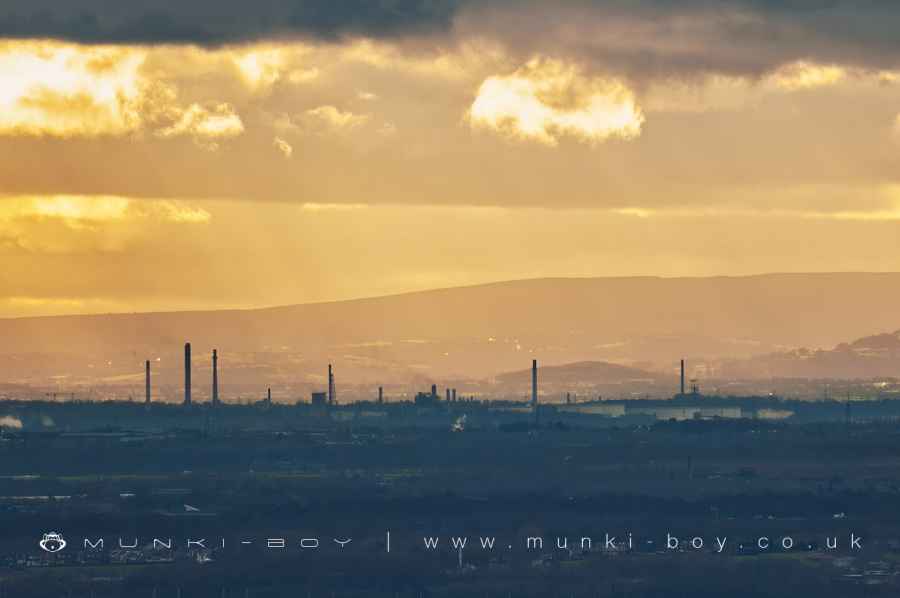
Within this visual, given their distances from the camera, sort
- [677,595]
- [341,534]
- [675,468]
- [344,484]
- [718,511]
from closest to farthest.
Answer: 1. [677,595]
2. [341,534]
3. [718,511]
4. [344,484]
5. [675,468]

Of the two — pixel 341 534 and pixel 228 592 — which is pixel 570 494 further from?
pixel 228 592

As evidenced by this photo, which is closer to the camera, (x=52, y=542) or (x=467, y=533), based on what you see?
(x=52, y=542)

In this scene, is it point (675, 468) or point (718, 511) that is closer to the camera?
point (718, 511)

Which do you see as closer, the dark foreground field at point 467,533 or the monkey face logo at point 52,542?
the dark foreground field at point 467,533

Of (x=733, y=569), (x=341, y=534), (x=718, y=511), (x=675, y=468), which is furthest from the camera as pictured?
(x=675, y=468)

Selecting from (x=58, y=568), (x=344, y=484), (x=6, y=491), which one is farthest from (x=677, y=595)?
(x=6, y=491)

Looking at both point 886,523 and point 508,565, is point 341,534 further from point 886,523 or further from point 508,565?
point 886,523

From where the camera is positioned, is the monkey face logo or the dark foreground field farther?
the monkey face logo
